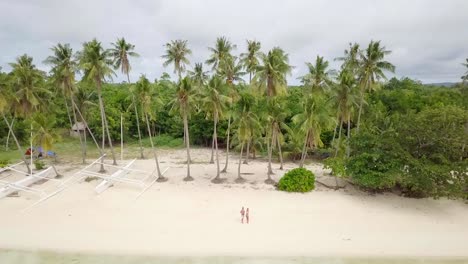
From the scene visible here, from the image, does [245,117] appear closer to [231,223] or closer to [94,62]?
[231,223]

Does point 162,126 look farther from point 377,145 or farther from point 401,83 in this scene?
point 401,83

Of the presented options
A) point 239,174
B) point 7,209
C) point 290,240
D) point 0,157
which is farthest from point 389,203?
point 0,157

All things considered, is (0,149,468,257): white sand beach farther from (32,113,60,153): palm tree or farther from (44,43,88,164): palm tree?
(44,43,88,164): palm tree

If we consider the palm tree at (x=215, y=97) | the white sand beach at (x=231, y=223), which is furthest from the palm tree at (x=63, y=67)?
the palm tree at (x=215, y=97)

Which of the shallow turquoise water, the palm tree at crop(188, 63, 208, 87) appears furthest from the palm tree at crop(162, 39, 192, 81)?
the shallow turquoise water

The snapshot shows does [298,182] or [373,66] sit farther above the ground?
[373,66]

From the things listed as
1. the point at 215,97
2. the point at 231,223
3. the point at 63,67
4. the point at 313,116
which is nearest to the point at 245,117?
the point at 215,97

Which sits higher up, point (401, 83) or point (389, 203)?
point (401, 83)
